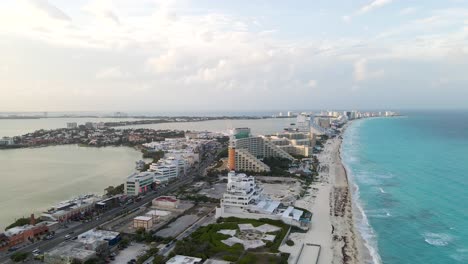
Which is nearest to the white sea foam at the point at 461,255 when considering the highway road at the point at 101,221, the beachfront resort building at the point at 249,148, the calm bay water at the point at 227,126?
the highway road at the point at 101,221

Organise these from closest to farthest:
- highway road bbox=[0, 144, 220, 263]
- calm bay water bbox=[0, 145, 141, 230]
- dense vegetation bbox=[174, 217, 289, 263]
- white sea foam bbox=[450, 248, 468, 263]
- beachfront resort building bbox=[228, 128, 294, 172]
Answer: dense vegetation bbox=[174, 217, 289, 263] < white sea foam bbox=[450, 248, 468, 263] < highway road bbox=[0, 144, 220, 263] < calm bay water bbox=[0, 145, 141, 230] < beachfront resort building bbox=[228, 128, 294, 172]

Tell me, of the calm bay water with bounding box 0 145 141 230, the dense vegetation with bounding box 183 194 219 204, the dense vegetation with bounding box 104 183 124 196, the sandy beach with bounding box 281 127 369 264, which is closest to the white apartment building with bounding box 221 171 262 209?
the dense vegetation with bounding box 183 194 219 204

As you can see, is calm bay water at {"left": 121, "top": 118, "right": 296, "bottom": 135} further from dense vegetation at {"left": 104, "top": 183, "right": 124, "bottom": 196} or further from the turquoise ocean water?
dense vegetation at {"left": 104, "top": 183, "right": 124, "bottom": 196}

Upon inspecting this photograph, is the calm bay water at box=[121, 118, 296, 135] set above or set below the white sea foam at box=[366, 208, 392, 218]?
above

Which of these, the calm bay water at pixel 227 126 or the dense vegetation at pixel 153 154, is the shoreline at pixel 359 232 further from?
the calm bay water at pixel 227 126

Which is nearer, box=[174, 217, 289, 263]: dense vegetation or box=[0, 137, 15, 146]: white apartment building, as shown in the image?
box=[174, 217, 289, 263]: dense vegetation

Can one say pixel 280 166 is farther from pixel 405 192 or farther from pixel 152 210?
pixel 152 210
